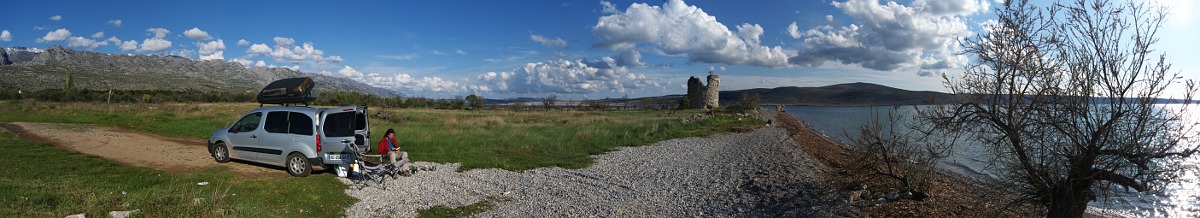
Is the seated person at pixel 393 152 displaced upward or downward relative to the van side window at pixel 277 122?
downward

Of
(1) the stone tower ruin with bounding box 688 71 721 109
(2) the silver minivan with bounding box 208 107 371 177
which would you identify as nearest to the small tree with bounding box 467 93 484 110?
(1) the stone tower ruin with bounding box 688 71 721 109

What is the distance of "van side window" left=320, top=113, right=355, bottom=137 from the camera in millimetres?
11727

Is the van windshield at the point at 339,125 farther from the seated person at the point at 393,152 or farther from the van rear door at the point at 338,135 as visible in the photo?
the seated person at the point at 393,152

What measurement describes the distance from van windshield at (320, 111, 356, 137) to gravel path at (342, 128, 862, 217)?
127cm

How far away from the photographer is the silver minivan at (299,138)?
11.5 metres

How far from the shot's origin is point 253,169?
1204 cm

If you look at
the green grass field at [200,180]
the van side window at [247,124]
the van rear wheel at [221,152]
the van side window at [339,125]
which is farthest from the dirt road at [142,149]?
the van side window at [339,125]

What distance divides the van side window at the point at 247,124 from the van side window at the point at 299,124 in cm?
107

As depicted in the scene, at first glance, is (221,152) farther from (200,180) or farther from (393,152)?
(393,152)

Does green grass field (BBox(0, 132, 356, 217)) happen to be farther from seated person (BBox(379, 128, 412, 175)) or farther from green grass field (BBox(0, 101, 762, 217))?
seated person (BBox(379, 128, 412, 175))

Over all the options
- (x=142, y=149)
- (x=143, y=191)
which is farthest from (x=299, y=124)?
(x=142, y=149)

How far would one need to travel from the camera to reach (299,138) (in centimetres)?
1153

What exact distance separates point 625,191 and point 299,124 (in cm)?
669

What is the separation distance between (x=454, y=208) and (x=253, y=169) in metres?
5.53
